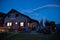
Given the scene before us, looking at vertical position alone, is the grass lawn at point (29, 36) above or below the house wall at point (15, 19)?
below

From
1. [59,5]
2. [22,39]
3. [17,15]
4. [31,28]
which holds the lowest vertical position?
[22,39]

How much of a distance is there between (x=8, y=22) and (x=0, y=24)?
203 mm

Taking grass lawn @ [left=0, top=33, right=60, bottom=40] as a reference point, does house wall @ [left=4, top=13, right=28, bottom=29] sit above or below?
above

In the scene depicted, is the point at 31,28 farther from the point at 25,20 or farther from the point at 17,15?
the point at 17,15

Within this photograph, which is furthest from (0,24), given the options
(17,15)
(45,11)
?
(45,11)

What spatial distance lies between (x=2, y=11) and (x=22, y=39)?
76cm

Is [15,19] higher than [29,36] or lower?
higher

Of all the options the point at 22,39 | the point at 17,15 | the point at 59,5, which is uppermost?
the point at 59,5

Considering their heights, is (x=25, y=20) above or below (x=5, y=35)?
above

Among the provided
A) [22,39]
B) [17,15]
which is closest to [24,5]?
[17,15]

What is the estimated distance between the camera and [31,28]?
9.53 feet

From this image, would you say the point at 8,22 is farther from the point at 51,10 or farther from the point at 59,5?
the point at 59,5

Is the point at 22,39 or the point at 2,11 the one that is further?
the point at 2,11

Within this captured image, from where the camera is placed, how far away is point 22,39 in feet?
9.50
